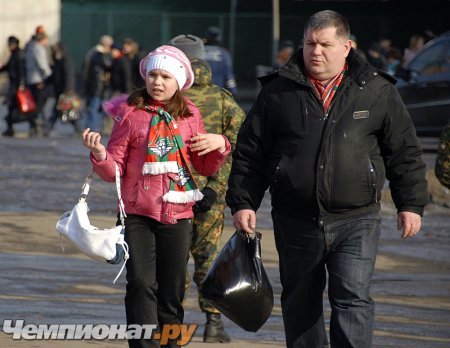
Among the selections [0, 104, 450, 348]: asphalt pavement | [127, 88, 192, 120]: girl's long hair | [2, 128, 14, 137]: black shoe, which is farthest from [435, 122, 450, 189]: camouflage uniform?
[2, 128, 14, 137]: black shoe

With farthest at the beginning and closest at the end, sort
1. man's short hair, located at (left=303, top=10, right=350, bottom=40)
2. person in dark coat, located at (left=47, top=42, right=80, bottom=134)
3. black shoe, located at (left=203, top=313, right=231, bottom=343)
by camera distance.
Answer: person in dark coat, located at (left=47, top=42, right=80, bottom=134)
black shoe, located at (left=203, top=313, right=231, bottom=343)
man's short hair, located at (left=303, top=10, right=350, bottom=40)

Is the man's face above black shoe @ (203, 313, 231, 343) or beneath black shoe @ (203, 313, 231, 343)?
above

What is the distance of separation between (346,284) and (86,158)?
1387 cm

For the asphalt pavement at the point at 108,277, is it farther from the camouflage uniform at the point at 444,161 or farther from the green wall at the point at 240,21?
the green wall at the point at 240,21

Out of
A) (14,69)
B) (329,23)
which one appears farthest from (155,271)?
(14,69)

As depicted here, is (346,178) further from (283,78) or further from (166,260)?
(166,260)

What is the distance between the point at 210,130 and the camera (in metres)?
7.66

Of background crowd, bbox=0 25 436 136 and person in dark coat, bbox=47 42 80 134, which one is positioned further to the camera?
person in dark coat, bbox=47 42 80 134

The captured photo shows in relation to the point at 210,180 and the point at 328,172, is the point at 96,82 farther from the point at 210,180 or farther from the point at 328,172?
the point at 328,172

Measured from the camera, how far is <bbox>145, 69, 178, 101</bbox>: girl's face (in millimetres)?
6773

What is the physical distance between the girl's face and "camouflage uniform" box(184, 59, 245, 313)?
2.67ft

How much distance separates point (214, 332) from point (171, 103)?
1596 millimetres

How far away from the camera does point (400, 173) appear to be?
613cm

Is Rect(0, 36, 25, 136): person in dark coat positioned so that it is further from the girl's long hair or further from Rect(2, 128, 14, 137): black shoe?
the girl's long hair
